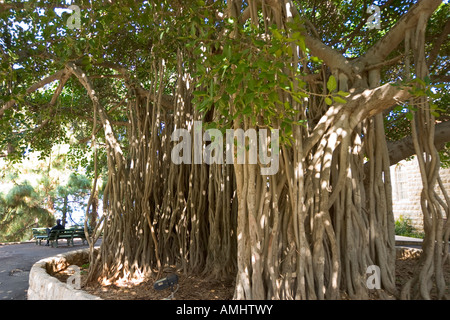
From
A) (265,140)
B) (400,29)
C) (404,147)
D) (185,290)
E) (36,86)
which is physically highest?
(400,29)

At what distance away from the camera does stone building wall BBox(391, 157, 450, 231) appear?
34.0ft

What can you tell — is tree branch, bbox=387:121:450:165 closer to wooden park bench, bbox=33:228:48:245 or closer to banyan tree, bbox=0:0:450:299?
banyan tree, bbox=0:0:450:299

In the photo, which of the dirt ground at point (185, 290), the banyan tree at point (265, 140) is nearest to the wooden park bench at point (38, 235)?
the banyan tree at point (265, 140)

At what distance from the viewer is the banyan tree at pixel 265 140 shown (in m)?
2.51

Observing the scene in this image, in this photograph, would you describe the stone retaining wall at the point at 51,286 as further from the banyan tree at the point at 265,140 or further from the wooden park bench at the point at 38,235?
the wooden park bench at the point at 38,235

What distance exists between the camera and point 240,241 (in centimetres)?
263

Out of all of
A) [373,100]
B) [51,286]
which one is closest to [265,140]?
[373,100]

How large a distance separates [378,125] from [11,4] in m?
4.04

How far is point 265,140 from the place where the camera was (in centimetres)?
264

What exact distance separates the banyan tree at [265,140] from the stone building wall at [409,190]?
5.93 meters

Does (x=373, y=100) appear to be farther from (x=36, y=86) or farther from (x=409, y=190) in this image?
(x=409, y=190)

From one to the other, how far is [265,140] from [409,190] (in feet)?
32.4
